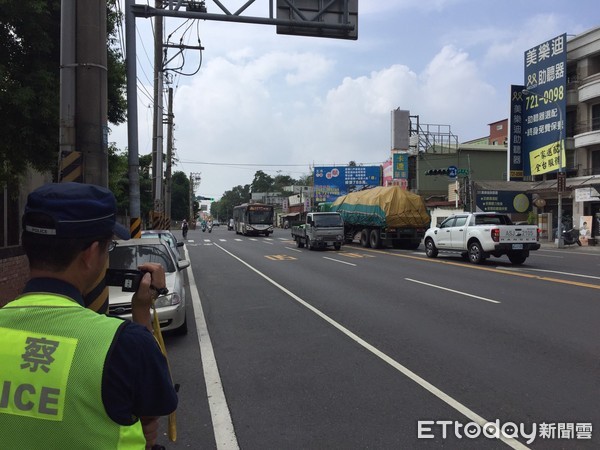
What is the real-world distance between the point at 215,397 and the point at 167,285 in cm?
278

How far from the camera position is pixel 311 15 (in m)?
10.9

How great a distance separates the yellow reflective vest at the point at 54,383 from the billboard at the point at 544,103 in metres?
34.7

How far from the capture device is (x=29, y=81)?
7418 millimetres

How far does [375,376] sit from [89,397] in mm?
4250

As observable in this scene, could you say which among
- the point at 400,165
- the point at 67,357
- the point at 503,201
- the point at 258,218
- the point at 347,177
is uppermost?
the point at 400,165

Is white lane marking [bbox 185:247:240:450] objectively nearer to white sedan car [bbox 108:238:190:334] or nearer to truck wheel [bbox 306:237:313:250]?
white sedan car [bbox 108:238:190:334]

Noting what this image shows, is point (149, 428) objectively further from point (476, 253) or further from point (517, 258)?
point (517, 258)

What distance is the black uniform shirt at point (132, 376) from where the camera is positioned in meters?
1.29

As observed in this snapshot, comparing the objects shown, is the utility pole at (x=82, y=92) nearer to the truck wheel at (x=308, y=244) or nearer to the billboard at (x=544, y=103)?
the truck wheel at (x=308, y=244)

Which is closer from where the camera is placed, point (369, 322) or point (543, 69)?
point (369, 322)

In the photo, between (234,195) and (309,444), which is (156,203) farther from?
(234,195)

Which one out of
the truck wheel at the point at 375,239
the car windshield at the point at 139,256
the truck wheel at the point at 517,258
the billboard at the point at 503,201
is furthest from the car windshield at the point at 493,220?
the billboard at the point at 503,201

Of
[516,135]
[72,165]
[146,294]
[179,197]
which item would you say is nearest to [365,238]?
[516,135]

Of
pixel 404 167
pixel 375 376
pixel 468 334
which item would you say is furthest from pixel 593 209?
pixel 375 376
